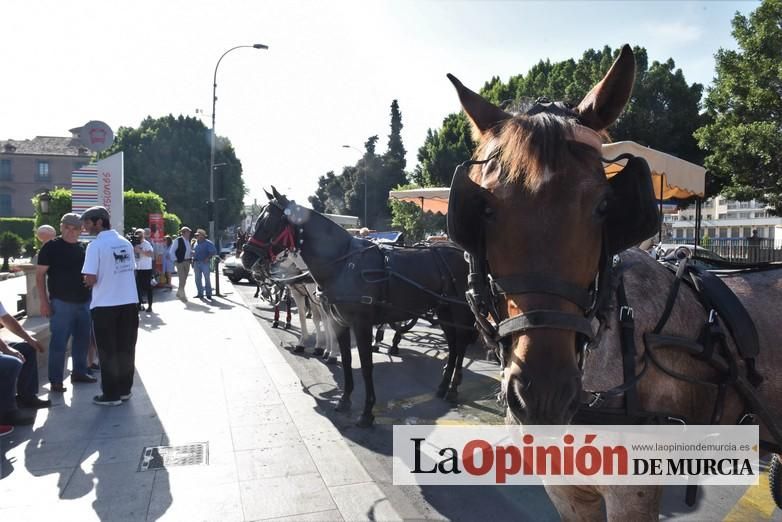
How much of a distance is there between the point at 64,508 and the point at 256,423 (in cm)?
189

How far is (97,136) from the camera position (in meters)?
11.1

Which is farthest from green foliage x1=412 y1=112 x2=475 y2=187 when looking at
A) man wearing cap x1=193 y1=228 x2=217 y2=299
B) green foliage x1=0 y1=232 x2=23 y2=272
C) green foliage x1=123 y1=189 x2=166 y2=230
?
green foliage x1=0 y1=232 x2=23 y2=272

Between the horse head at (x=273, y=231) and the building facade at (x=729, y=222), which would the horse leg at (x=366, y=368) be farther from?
the building facade at (x=729, y=222)

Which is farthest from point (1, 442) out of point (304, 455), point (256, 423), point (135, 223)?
point (135, 223)

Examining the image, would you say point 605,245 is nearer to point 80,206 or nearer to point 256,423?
point 256,423

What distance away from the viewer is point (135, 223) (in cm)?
2061

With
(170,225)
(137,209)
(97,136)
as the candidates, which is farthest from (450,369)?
(170,225)

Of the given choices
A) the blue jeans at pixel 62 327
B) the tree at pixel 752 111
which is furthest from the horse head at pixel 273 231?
the tree at pixel 752 111

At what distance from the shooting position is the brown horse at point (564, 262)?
134cm

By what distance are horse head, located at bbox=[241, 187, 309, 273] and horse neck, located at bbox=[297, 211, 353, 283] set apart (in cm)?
18

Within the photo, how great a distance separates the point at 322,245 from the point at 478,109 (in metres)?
4.37

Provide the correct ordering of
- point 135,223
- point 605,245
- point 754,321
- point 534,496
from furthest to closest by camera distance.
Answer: point 135,223 → point 534,496 → point 754,321 → point 605,245

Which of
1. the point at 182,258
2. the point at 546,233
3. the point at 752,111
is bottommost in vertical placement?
the point at 182,258

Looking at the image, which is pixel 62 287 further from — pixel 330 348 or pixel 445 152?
pixel 445 152
